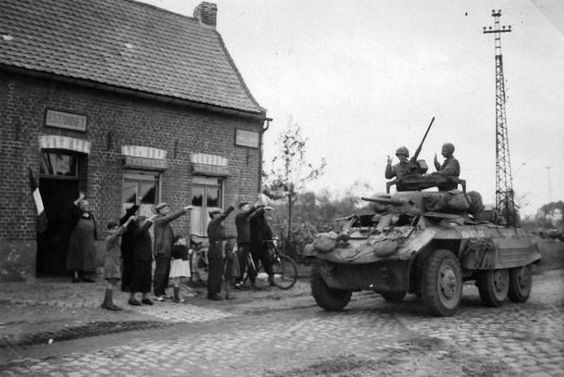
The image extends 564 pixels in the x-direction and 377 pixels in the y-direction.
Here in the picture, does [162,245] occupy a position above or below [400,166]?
below

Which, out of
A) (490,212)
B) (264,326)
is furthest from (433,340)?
(490,212)

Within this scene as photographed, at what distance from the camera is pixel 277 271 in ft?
45.0

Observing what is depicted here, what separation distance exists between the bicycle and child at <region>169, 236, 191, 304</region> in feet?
7.20

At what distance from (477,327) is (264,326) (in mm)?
2914

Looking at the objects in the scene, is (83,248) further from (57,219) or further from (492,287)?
(492,287)

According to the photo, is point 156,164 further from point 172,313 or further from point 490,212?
point 490,212

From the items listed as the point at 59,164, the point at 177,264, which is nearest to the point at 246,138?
the point at 59,164

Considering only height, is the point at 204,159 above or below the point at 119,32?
below

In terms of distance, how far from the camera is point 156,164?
14320mm

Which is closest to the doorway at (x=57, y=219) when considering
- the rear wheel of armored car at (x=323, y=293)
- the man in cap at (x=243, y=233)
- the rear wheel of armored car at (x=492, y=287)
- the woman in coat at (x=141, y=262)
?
the man in cap at (x=243, y=233)

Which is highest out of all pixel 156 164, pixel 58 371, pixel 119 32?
pixel 119 32

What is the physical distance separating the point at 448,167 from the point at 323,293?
3443mm

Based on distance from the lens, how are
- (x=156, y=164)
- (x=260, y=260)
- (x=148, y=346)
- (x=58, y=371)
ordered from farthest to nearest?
(x=156, y=164) < (x=260, y=260) < (x=148, y=346) < (x=58, y=371)

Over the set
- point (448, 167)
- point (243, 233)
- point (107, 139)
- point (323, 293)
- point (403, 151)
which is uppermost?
point (107, 139)
